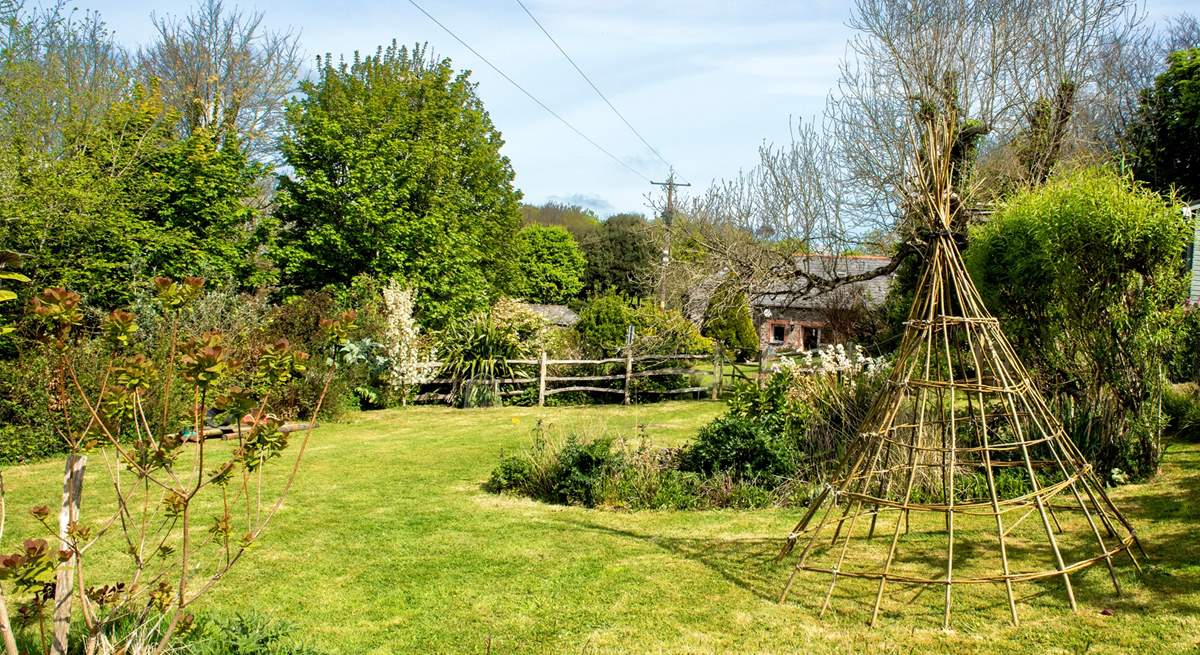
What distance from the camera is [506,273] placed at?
26.2 metres

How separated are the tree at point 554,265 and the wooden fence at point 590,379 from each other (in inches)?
1024

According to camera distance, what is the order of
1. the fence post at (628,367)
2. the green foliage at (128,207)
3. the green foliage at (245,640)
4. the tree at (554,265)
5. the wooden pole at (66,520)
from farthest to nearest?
the tree at (554,265), the fence post at (628,367), the green foliage at (128,207), the green foliage at (245,640), the wooden pole at (66,520)

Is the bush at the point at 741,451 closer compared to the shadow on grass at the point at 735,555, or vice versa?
the shadow on grass at the point at 735,555

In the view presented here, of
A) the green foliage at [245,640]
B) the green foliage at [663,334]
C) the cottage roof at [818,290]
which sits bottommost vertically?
the green foliage at [245,640]

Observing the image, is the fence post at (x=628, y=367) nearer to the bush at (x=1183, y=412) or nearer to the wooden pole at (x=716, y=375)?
the wooden pole at (x=716, y=375)

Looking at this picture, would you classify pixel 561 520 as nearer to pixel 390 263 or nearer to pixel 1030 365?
pixel 1030 365

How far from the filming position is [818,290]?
57.0 ft

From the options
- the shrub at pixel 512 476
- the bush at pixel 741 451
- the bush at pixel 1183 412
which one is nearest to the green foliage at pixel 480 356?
the shrub at pixel 512 476

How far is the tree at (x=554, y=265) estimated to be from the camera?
43875 mm

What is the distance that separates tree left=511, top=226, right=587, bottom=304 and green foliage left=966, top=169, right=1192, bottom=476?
36036 mm

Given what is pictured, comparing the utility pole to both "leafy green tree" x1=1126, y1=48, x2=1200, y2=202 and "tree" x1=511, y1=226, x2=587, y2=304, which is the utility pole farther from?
"tree" x1=511, y1=226, x2=587, y2=304

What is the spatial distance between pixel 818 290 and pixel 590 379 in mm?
5356

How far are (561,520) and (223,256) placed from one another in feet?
44.9

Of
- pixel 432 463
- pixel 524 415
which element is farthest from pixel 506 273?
pixel 432 463
